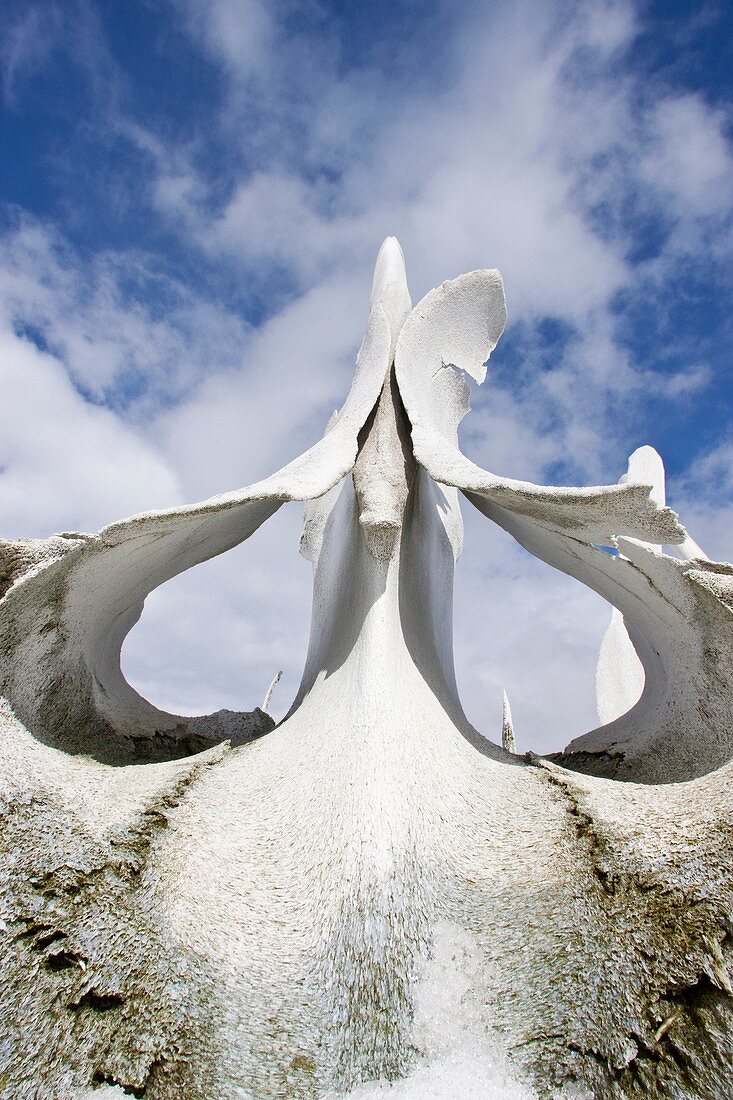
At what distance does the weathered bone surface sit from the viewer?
2.15 metres

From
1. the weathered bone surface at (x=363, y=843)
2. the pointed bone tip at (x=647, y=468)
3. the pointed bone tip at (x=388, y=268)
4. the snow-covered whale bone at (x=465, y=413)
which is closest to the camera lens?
the weathered bone surface at (x=363, y=843)

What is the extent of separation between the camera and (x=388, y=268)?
15.1ft

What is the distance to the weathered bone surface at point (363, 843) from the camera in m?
2.15

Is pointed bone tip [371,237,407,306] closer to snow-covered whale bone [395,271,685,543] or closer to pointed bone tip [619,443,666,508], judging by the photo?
snow-covered whale bone [395,271,685,543]

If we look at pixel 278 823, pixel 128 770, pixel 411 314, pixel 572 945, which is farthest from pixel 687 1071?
pixel 411 314

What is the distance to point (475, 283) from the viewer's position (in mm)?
3924

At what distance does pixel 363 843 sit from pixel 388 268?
11.7ft

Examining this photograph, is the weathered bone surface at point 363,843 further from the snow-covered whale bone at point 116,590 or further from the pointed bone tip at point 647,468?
the pointed bone tip at point 647,468

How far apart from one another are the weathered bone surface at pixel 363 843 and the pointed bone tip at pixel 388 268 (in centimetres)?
97

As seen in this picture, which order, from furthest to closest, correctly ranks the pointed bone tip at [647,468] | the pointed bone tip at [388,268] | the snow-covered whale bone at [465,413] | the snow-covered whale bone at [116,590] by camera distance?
the pointed bone tip at [647,468] → the pointed bone tip at [388,268] → the snow-covered whale bone at [116,590] → the snow-covered whale bone at [465,413]

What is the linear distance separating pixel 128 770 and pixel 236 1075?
1.28 meters

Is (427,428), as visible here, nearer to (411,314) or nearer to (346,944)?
(411,314)

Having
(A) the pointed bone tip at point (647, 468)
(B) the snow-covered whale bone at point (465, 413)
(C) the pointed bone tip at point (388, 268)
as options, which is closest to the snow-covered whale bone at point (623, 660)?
(A) the pointed bone tip at point (647, 468)

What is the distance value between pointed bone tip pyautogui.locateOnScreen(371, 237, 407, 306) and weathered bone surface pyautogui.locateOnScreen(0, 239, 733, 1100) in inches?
38.4
